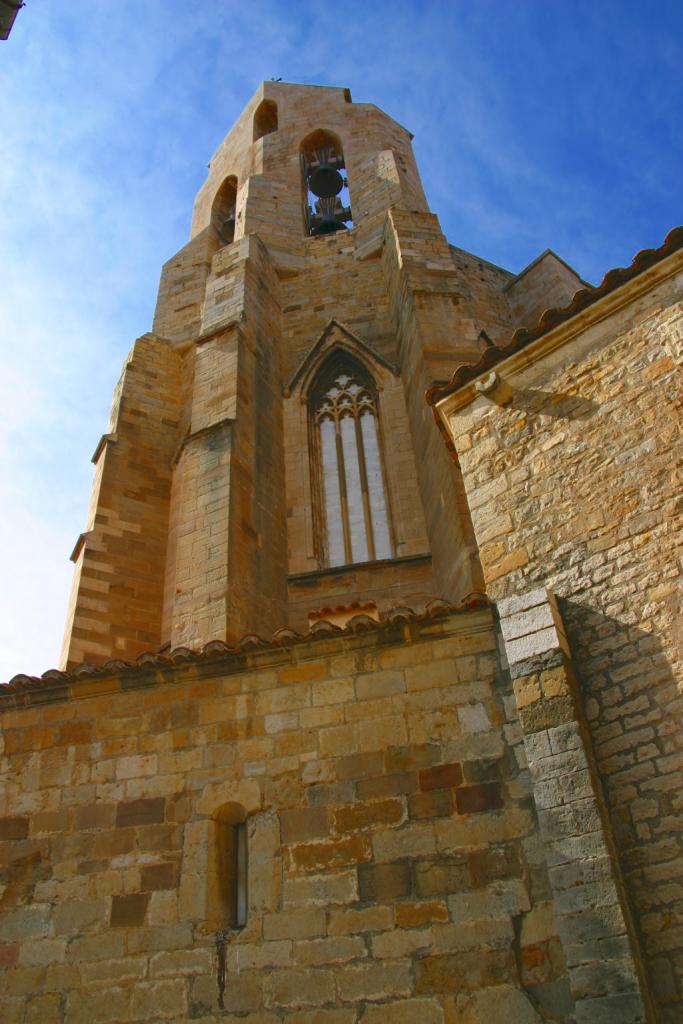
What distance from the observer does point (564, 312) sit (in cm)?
605

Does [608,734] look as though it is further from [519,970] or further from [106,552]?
[106,552]

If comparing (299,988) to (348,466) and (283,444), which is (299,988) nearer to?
(348,466)

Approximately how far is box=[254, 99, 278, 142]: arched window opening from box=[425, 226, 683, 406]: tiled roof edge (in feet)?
55.8

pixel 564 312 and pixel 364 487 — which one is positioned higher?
pixel 364 487

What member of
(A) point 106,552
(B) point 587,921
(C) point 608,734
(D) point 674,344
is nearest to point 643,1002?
(B) point 587,921

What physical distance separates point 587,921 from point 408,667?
1.79 metres

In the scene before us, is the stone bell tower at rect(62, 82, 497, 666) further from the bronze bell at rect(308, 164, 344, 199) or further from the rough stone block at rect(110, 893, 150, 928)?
the rough stone block at rect(110, 893, 150, 928)

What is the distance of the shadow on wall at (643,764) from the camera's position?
4.04m

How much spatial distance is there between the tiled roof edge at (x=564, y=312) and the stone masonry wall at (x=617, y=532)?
94 millimetres

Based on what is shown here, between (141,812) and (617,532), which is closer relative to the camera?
(617,532)

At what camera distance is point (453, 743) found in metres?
5.05

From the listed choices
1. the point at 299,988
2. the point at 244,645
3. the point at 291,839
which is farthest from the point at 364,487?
the point at 299,988

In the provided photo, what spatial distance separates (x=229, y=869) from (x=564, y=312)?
167 inches

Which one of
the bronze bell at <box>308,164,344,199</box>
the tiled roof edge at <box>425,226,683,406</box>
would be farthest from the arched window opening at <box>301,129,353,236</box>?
the tiled roof edge at <box>425,226,683,406</box>
